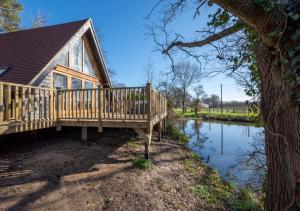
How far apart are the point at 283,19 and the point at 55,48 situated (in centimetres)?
903

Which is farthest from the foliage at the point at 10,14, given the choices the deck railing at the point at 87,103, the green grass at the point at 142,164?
the green grass at the point at 142,164

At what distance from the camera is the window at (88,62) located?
1191 cm

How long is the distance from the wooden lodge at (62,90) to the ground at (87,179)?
91cm

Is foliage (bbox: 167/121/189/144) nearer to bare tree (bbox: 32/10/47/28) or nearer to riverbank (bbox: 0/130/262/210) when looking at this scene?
riverbank (bbox: 0/130/262/210)

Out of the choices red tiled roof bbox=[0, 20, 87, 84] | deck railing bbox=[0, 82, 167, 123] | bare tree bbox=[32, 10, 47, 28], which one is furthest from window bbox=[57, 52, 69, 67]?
bare tree bbox=[32, 10, 47, 28]

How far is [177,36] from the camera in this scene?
13.9 feet

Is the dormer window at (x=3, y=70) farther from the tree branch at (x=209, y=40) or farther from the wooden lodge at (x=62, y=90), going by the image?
the tree branch at (x=209, y=40)

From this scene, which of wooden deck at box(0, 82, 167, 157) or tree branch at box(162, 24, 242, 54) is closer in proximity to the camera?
tree branch at box(162, 24, 242, 54)

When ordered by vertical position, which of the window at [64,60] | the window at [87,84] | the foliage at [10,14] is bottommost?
the window at [87,84]

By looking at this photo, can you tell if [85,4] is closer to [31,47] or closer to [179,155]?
[31,47]

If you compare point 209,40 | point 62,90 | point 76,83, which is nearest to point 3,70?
point 76,83

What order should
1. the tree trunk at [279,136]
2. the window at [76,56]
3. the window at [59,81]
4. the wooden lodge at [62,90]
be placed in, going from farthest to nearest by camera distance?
1. the window at [76,56]
2. the window at [59,81]
3. the wooden lodge at [62,90]
4. the tree trunk at [279,136]

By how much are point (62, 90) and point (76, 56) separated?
13.3 ft

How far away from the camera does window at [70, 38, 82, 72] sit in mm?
10484
